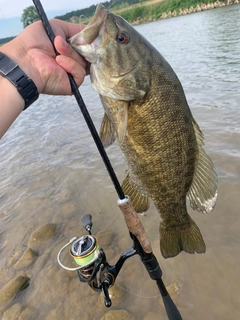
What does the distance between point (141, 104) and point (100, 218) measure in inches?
119

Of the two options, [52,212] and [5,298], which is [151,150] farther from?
[52,212]

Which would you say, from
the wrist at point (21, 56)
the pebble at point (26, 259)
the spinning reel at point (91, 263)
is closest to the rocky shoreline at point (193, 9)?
the pebble at point (26, 259)

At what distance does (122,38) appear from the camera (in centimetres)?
174

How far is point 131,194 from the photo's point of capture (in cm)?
226

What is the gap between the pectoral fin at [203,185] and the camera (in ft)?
6.60

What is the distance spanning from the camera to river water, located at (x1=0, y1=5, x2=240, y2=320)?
9.96ft

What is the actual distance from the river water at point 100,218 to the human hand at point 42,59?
236 centimetres

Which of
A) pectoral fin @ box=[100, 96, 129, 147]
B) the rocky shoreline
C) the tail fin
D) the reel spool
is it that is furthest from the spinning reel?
the rocky shoreline

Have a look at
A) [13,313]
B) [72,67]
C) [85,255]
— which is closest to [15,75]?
[72,67]

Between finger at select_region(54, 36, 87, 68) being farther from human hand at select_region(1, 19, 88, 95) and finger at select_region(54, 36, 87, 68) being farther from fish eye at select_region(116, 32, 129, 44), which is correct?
fish eye at select_region(116, 32, 129, 44)

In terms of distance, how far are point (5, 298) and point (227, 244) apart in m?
2.62

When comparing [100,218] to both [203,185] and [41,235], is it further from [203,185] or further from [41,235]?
[203,185]

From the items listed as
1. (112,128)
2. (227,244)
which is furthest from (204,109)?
(112,128)

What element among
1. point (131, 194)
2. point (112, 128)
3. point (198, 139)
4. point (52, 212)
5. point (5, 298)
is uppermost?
point (112, 128)
